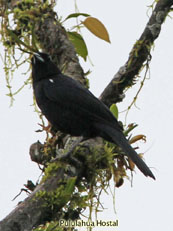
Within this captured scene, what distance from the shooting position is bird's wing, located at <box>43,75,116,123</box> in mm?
4902

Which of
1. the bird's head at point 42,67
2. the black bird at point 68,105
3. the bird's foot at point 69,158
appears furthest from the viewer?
the bird's head at point 42,67

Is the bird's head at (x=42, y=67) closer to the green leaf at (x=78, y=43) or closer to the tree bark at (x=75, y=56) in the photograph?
the tree bark at (x=75, y=56)

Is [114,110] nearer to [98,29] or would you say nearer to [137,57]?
[137,57]

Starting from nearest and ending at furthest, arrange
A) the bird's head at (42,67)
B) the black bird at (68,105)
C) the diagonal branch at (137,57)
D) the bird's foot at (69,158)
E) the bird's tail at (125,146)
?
the bird's foot at (69,158) → the bird's tail at (125,146) → the diagonal branch at (137,57) → the black bird at (68,105) → the bird's head at (42,67)

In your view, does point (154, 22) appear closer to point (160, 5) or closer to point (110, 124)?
point (160, 5)

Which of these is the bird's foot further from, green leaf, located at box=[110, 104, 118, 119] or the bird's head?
the bird's head

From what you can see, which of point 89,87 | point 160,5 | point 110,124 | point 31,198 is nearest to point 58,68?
point 89,87

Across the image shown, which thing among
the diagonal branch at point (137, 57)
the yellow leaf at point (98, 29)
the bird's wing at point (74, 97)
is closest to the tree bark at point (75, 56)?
the diagonal branch at point (137, 57)

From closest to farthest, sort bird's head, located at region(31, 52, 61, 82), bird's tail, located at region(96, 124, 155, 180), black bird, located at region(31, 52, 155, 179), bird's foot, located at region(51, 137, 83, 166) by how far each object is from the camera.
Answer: bird's foot, located at region(51, 137, 83, 166)
bird's tail, located at region(96, 124, 155, 180)
black bird, located at region(31, 52, 155, 179)
bird's head, located at region(31, 52, 61, 82)

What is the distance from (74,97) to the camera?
16.7 feet

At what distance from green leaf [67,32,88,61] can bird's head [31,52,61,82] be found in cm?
28

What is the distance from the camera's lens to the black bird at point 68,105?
488 cm

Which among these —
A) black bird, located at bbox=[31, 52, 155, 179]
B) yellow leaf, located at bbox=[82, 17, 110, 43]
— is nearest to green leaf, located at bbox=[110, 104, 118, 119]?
black bird, located at bbox=[31, 52, 155, 179]

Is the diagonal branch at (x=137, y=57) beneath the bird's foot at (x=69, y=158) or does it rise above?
above
